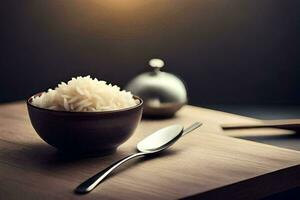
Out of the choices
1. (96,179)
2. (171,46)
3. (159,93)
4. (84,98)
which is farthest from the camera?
(171,46)

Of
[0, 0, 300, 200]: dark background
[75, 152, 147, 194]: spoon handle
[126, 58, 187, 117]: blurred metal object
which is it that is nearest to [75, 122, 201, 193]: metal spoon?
[75, 152, 147, 194]: spoon handle

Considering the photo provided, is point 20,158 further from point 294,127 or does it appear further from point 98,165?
point 294,127

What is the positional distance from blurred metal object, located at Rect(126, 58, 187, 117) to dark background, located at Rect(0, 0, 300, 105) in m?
0.30

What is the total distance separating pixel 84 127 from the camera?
872mm

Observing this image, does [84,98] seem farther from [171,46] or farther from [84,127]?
[171,46]

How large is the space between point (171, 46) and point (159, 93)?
1.20 ft

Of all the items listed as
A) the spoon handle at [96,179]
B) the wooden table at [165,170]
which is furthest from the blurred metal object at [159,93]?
the spoon handle at [96,179]

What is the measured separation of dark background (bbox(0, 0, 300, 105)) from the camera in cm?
151

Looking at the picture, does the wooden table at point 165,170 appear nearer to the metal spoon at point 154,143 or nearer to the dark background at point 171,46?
the metal spoon at point 154,143

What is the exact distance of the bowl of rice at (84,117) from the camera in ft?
2.86

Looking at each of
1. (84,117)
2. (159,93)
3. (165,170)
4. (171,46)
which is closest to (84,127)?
(84,117)

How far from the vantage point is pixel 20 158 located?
0.91 meters

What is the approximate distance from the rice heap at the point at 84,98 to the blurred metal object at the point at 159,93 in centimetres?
25

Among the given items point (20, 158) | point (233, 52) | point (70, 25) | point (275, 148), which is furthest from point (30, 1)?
point (275, 148)
